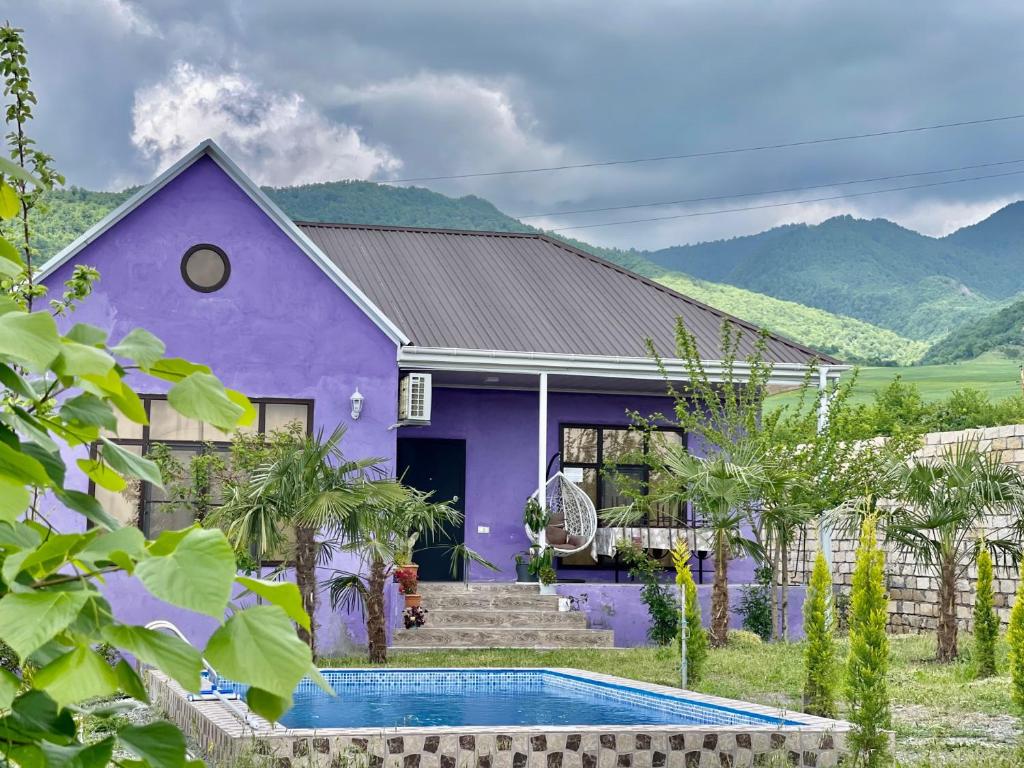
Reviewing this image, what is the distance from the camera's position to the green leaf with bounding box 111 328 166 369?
1024mm

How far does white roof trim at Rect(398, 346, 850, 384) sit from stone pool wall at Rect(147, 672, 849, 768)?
8763 millimetres

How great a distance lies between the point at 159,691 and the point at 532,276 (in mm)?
11490

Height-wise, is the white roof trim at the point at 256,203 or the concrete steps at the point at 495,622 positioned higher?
the white roof trim at the point at 256,203

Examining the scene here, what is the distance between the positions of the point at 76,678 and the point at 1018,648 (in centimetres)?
903

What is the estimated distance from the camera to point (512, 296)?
19.8 metres

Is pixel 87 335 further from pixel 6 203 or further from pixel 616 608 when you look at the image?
pixel 616 608

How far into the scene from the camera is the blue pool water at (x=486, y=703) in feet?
32.9

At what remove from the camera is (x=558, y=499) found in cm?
1856

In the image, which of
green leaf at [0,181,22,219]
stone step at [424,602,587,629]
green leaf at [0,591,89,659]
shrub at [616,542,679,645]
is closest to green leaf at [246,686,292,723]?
green leaf at [0,591,89,659]

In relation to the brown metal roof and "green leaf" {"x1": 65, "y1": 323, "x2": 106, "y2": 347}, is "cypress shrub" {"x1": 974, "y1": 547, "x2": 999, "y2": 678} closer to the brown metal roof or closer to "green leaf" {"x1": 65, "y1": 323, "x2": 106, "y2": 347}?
the brown metal roof

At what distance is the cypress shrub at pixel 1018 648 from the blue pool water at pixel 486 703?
1.79 meters

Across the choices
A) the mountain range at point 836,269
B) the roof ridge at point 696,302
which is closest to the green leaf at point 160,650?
the roof ridge at point 696,302

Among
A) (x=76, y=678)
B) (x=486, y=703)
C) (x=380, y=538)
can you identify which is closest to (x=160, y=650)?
(x=76, y=678)

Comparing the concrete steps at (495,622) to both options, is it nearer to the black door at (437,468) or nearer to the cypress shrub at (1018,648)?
the black door at (437,468)
